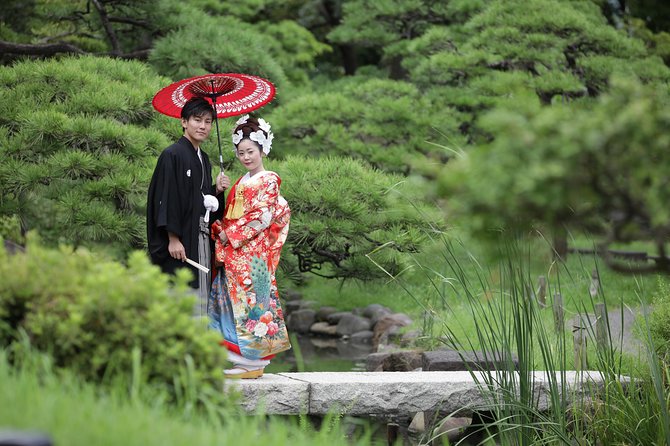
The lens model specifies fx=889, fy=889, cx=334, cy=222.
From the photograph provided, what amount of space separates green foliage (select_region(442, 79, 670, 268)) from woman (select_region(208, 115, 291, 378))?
112 inches

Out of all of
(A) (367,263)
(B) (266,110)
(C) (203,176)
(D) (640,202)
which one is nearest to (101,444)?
(D) (640,202)

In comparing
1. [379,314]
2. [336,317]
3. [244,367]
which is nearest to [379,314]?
[379,314]

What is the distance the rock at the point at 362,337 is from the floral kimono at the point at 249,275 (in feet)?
18.0

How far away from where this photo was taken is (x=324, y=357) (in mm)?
9297

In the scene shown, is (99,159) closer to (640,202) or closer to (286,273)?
(286,273)

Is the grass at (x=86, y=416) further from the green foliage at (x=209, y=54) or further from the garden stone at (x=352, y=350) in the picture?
the garden stone at (x=352, y=350)

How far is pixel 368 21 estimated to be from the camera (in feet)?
40.8

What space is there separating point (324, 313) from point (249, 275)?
21.6 ft

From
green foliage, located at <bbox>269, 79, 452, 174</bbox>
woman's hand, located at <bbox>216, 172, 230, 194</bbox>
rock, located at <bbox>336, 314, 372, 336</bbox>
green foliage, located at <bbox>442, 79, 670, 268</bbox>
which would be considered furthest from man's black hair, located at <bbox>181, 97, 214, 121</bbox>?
rock, located at <bbox>336, 314, 372, 336</bbox>

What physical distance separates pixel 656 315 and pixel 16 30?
764 cm

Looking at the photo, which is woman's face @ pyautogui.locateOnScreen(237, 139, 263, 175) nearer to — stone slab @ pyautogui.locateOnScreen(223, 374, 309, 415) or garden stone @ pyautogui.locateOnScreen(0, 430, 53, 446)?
stone slab @ pyautogui.locateOnScreen(223, 374, 309, 415)

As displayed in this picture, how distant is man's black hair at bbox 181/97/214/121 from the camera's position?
490 cm

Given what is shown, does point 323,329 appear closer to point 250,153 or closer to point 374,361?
point 374,361

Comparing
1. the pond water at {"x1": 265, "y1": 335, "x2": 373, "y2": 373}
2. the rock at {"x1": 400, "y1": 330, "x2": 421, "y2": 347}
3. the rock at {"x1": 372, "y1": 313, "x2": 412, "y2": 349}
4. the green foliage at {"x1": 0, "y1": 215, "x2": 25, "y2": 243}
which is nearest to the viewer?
the green foliage at {"x1": 0, "y1": 215, "x2": 25, "y2": 243}
